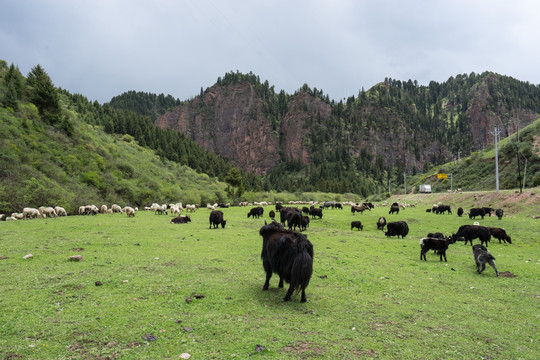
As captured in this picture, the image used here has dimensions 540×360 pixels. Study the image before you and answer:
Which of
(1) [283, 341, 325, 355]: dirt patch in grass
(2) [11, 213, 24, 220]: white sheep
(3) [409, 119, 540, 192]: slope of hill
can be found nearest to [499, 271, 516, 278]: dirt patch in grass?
(1) [283, 341, 325, 355]: dirt patch in grass

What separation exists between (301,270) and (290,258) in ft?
1.29

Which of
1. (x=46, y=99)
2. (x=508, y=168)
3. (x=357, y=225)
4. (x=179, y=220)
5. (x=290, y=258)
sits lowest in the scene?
(x=179, y=220)

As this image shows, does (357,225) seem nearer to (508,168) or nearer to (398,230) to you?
(398,230)

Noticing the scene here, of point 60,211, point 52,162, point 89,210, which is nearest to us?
point 60,211

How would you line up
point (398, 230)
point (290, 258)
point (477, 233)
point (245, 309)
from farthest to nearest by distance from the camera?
point (398, 230) → point (477, 233) → point (290, 258) → point (245, 309)

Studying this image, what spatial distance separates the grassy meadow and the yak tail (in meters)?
0.47

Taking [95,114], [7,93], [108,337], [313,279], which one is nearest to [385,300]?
[313,279]

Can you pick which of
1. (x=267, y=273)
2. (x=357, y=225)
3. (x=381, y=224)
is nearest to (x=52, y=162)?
(x=357, y=225)

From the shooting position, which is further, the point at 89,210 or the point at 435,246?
the point at 89,210

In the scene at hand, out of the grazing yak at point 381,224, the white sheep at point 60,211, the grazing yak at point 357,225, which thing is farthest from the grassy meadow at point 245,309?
the white sheep at point 60,211

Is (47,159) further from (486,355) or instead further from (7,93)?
(486,355)

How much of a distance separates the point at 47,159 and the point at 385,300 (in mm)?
37743

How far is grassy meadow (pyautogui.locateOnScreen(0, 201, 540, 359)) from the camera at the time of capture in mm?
4414

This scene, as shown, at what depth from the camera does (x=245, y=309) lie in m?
5.90
